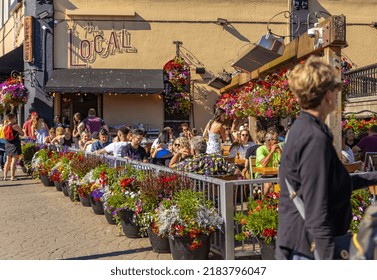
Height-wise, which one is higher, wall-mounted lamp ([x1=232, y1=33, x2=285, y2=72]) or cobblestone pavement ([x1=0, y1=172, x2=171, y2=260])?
wall-mounted lamp ([x1=232, y1=33, x2=285, y2=72])

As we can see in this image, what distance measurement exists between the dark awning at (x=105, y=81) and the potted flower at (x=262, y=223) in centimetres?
1169

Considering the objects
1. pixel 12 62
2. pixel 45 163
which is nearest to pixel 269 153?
pixel 45 163

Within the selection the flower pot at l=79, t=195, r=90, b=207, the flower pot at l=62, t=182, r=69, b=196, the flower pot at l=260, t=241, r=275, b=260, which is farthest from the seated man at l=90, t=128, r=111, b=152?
the flower pot at l=260, t=241, r=275, b=260

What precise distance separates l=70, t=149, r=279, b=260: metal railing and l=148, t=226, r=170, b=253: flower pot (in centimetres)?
56

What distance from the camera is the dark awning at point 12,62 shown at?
17516 millimetres

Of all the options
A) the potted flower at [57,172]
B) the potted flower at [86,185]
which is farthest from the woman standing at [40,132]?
the potted flower at [86,185]

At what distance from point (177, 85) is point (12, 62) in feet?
18.8

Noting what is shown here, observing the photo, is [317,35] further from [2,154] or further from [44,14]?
[44,14]

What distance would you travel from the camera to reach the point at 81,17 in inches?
682

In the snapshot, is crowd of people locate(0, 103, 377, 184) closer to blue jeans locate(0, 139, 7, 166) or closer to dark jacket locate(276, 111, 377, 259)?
blue jeans locate(0, 139, 7, 166)

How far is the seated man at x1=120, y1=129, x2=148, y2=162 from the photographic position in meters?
8.48

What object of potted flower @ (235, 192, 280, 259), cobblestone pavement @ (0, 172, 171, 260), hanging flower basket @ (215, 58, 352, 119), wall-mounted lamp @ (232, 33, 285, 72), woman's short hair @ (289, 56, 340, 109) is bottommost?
cobblestone pavement @ (0, 172, 171, 260)

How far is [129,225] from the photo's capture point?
6.55 metres

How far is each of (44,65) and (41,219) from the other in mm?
10297
